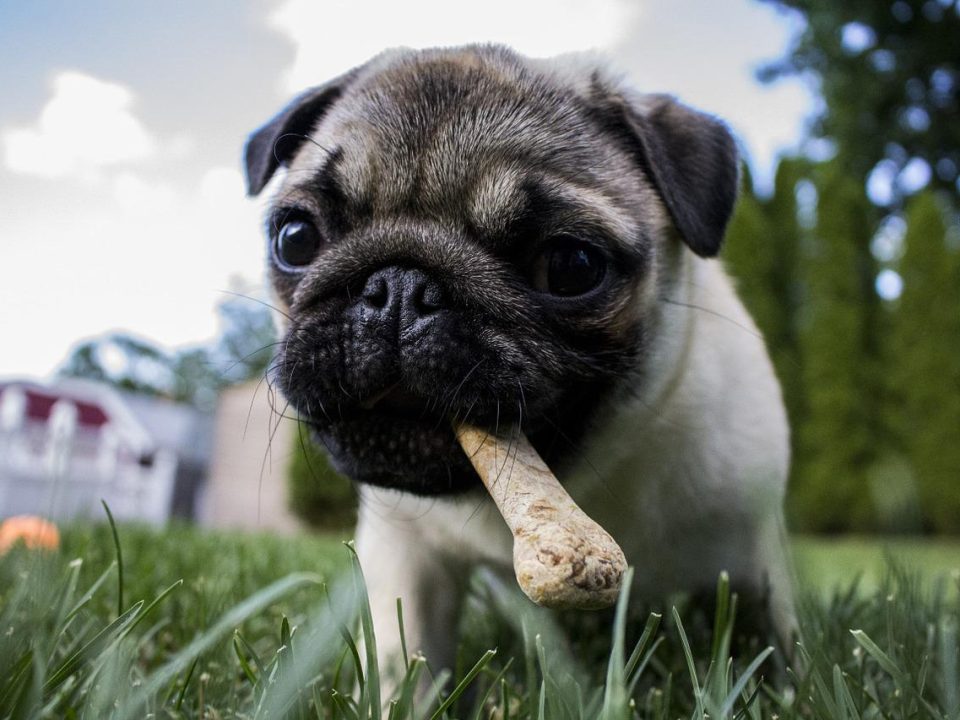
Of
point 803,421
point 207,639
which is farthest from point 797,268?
point 207,639

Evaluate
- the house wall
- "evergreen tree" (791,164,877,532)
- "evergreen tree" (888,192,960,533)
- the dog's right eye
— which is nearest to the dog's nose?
the dog's right eye

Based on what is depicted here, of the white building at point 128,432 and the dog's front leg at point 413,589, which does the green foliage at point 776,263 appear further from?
the dog's front leg at point 413,589

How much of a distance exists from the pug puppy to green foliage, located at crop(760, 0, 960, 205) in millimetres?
16985

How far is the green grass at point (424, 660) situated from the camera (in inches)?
51.7

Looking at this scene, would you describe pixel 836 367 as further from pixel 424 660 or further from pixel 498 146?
pixel 424 660

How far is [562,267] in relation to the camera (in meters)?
1.90

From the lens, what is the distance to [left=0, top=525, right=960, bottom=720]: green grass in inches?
51.7

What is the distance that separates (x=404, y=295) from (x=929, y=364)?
13.0 metres

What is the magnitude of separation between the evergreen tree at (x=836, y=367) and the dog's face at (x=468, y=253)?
37.1 feet

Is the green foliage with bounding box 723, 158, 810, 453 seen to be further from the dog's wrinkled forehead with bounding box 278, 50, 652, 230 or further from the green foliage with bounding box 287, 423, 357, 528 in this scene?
the dog's wrinkled forehead with bounding box 278, 50, 652, 230

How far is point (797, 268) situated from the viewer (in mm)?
14508

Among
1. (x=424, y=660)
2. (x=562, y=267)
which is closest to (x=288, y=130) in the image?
(x=562, y=267)

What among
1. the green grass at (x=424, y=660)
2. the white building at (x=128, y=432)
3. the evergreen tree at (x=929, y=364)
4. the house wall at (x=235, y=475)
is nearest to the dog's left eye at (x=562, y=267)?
the green grass at (x=424, y=660)

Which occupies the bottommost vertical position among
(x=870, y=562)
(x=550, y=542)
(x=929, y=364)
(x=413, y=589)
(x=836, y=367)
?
(x=870, y=562)
